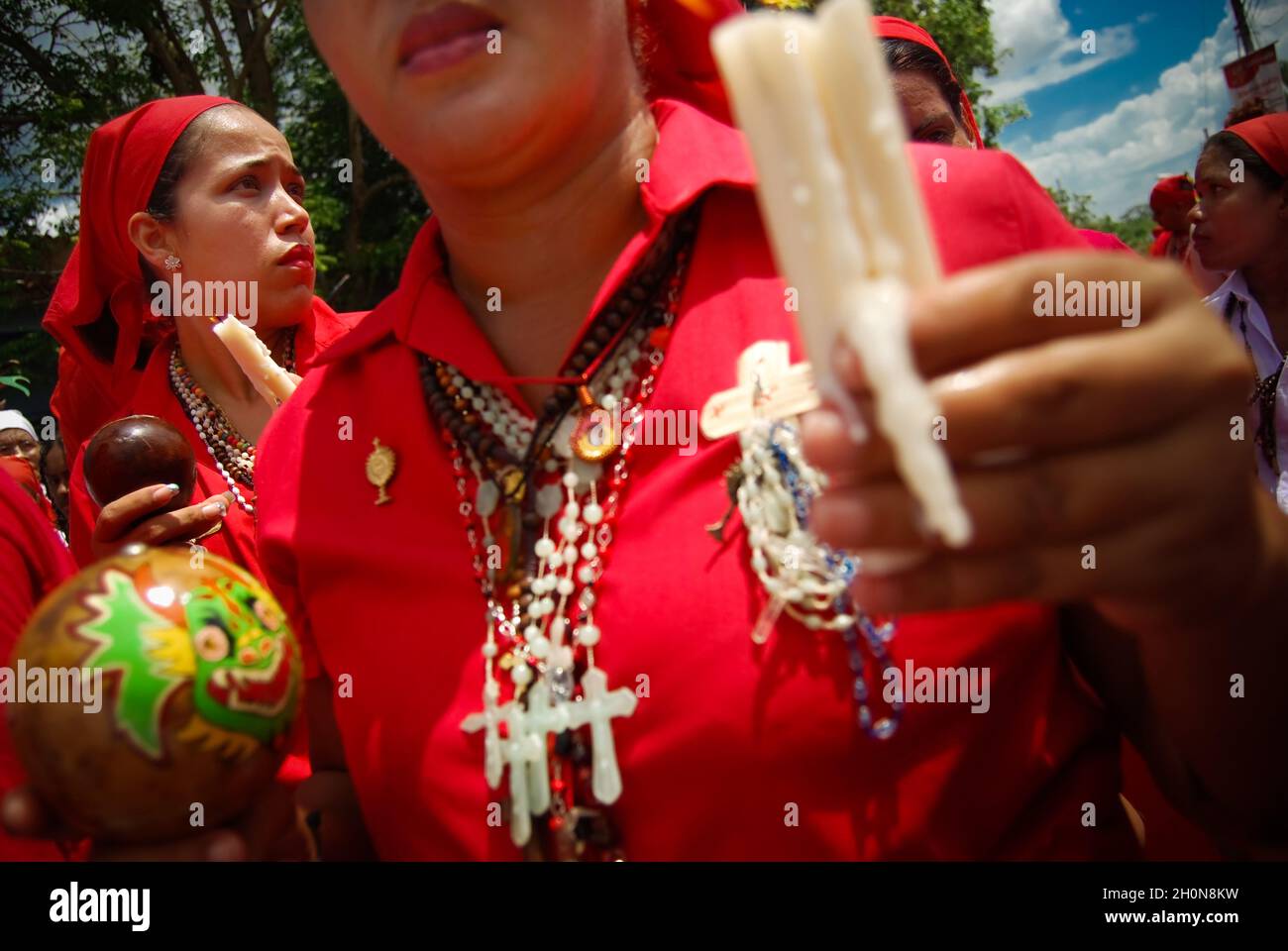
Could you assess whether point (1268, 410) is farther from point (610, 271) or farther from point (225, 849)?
point (225, 849)

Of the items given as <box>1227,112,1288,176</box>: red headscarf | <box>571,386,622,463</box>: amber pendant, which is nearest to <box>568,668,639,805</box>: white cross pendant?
<box>571,386,622,463</box>: amber pendant

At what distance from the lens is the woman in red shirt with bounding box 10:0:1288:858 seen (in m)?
1.24

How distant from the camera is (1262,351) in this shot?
404 centimetres

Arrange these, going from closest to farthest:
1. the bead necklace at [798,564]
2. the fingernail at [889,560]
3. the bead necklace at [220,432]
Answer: the fingernail at [889,560], the bead necklace at [798,564], the bead necklace at [220,432]

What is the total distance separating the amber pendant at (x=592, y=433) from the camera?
1542 millimetres

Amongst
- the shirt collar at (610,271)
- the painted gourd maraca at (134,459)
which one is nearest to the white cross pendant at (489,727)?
the shirt collar at (610,271)

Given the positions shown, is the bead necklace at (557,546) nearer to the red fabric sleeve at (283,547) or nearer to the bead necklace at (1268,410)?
the red fabric sleeve at (283,547)

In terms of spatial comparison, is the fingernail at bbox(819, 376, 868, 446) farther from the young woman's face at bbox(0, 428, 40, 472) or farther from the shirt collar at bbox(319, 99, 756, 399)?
the young woman's face at bbox(0, 428, 40, 472)

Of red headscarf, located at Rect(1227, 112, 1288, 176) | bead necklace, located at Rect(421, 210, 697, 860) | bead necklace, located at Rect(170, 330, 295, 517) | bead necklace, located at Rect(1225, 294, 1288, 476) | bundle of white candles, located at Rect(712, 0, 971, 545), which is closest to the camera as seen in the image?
bundle of white candles, located at Rect(712, 0, 971, 545)

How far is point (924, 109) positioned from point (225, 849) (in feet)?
9.83

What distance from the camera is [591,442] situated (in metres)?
1.55

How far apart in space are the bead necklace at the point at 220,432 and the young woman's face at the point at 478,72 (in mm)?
1713

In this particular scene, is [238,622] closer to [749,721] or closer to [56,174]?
[749,721]

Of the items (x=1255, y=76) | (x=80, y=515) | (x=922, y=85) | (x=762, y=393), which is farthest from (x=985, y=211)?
(x=1255, y=76)
